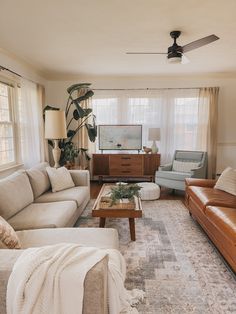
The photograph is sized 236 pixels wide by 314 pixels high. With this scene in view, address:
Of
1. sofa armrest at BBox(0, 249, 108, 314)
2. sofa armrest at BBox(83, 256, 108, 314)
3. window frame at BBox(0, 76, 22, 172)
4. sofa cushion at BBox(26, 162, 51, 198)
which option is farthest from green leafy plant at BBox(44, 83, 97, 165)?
sofa armrest at BBox(83, 256, 108, 314)

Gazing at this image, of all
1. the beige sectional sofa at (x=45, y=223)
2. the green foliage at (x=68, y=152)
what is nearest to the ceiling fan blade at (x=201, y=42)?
the beige sectional sofa at (x=45, y=223)

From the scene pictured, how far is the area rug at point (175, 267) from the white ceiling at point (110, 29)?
2.49 meters

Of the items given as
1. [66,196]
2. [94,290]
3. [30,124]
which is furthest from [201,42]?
[30,124]

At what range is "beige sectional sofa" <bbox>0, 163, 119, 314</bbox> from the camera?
1098 mm

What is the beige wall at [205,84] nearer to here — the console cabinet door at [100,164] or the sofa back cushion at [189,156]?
the sofa back cushion at [189,156]

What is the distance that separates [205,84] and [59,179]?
4019 mm

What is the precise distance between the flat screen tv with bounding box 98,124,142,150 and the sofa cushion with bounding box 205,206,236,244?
306 centimetres

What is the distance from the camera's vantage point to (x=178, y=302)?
1843 millimetres

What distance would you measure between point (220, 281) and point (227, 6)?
2548 millimetres

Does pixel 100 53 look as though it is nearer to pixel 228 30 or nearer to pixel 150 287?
pixel 228 30

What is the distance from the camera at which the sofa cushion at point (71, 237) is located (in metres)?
1.91

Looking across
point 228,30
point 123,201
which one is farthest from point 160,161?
point 228,30

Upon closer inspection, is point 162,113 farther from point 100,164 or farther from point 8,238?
point 8,238

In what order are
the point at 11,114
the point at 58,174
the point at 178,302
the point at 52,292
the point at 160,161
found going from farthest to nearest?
1. the point at 160,161
2. the point at 11,114
3. the point at 58,174
4. the point at 178,302
5. the point at 52,292
